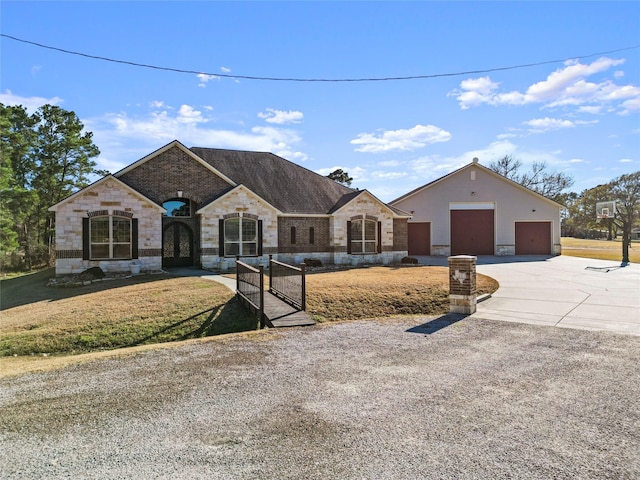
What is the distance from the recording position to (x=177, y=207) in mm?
20422

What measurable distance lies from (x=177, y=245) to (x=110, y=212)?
13.2 ft

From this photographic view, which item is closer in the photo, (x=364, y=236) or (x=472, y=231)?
(x=364, y=236)

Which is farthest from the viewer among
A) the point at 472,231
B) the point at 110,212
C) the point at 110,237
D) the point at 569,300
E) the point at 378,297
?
the point at 472,231

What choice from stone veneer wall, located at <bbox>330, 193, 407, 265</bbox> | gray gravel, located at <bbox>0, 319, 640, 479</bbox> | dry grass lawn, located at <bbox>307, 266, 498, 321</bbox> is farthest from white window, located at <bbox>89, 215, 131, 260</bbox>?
gray gravel, located at <bbox>0, 319, 640, 479</bbox>

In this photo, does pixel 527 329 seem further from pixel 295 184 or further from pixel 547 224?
pixel 547 224

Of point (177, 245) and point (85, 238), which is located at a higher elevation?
point (85, 238)

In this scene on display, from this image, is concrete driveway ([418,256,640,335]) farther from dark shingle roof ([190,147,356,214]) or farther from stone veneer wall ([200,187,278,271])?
stone veneer wall ([200,187,278,271])

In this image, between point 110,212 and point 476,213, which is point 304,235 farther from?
point 476,213

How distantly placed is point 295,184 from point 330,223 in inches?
146

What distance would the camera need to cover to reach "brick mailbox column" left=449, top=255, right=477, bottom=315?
33.3ft

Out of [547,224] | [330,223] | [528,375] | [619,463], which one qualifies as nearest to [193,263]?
[330,223]

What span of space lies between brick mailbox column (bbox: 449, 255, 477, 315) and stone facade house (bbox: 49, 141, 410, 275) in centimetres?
1202

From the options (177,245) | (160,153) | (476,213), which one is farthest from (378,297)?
(476,213)

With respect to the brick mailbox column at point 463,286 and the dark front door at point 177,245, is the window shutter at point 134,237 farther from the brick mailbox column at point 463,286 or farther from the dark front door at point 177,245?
the brick mailbox column at point 463,286
